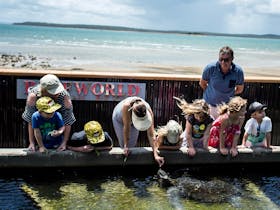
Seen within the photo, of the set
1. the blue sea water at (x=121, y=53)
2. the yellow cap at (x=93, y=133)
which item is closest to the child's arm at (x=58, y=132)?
the yellow cap at (x=93, y=133)

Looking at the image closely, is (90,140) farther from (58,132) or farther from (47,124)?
(47,124)

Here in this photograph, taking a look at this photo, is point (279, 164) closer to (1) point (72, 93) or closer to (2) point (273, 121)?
(2) point (273, 121)

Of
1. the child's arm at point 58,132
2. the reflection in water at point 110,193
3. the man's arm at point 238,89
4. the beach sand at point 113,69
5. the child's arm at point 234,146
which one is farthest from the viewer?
the beach sand at point 113,69

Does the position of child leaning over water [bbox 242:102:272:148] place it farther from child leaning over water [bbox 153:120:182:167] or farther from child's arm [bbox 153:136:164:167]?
child's arm [bbox 153:136:164:167]

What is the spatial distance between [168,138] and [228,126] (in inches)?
32.6

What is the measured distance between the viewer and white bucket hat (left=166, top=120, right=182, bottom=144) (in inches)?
227

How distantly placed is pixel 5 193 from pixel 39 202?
481mm

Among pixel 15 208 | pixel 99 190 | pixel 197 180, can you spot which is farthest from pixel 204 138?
pixel 15 208

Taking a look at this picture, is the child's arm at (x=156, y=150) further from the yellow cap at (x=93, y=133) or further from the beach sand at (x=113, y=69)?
the beach sand at (x=113, y=69)

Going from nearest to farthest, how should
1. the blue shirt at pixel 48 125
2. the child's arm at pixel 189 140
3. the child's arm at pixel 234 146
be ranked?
the blue shirt at pixel 48 125 < the child's arm at pixel 189 140 < the child's arm at pixel 234 146

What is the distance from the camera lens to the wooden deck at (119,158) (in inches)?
221

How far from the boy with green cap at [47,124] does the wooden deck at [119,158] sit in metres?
0.16

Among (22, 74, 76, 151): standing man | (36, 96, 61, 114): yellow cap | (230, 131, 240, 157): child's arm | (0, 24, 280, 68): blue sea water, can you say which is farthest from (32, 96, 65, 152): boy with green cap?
(0, 24, 280, 68): blue sea water

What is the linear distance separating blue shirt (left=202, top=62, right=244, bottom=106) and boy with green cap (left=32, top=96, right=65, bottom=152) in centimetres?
213
